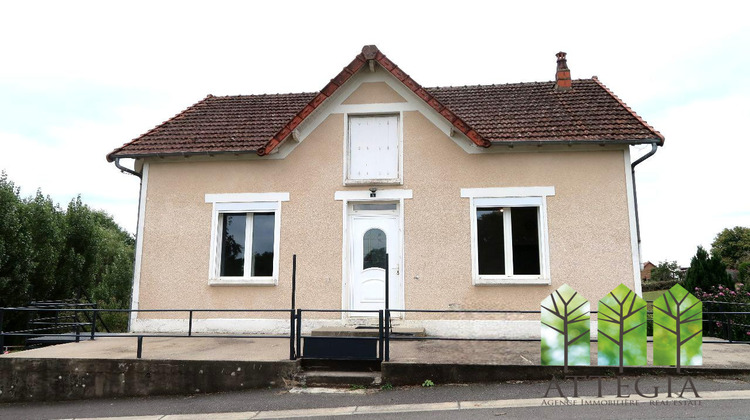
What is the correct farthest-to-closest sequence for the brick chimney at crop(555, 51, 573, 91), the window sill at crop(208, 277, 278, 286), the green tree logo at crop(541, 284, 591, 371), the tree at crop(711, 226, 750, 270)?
the tree at crop(711, 226, 750, 270), the brick chimney at crop(555, 51, 573, 91), the window sill at crop(208, 277, 278, 286), the green tree logo at crop(541, 284, 591, 371)

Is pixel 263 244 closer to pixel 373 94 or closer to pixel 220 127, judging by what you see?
pixel 220 127

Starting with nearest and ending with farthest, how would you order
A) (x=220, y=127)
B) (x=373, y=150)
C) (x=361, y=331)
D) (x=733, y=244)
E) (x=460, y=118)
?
(x=361, y=331) < (x=460, y=118) < (x=373, y=150) < (x=220, y=127) < (x=733, y=244)

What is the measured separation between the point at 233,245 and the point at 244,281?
34.2 inches

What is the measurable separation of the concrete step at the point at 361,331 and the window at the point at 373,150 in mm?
2821

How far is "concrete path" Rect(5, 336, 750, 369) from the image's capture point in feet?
21.9

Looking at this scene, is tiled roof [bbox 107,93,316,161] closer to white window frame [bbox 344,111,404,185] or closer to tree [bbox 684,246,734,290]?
white window frame [bbox 344,111,404,185]

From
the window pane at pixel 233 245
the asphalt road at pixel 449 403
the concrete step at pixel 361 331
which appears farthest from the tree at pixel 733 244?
the window pane at pixel 233 245

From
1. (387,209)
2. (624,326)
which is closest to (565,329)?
(624,326)

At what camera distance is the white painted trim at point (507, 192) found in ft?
30.7

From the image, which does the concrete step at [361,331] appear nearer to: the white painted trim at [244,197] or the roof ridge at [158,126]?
the white painted trim at [244,197]

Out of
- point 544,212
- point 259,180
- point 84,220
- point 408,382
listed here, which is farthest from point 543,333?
point 84,220

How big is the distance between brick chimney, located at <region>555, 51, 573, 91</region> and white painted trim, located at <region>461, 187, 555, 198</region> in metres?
3.29

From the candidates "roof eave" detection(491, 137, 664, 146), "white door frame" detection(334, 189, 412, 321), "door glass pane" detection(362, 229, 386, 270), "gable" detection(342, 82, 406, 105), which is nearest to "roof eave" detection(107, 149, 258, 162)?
"white door frame" detection(334, 189, 412, 321)

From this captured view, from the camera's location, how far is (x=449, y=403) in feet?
18.2
